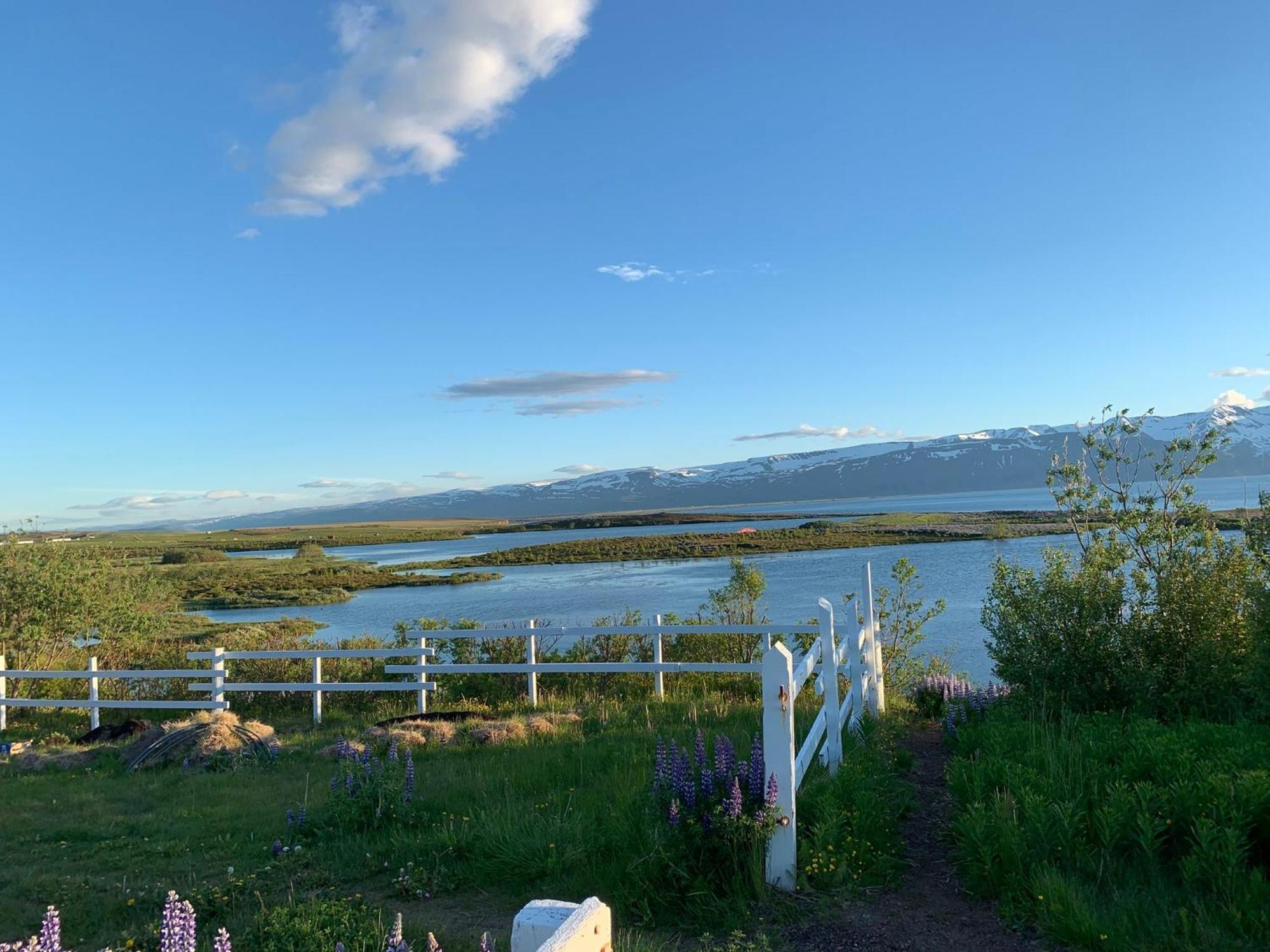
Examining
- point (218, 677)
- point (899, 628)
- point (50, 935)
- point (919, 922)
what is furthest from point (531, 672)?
point (50, 935)

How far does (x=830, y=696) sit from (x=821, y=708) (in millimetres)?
726

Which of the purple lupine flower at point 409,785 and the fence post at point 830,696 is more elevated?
the fence post at point 830,696

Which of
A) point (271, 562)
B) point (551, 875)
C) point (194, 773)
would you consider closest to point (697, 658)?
point (194, 773)

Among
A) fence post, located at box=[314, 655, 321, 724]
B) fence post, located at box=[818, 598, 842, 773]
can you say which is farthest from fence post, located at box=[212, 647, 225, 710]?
fence post, located at box=[818, 598, 842, 773]

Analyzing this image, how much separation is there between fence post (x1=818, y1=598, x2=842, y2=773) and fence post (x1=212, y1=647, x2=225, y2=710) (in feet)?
28.0

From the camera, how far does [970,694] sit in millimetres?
8758

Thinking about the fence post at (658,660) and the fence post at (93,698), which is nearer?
the fence post at (658,660)

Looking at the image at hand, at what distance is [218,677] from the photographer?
11.6 meters

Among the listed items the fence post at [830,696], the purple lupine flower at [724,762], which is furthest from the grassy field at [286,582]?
the purple lupine flower at [724,762]

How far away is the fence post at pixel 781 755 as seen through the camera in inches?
182

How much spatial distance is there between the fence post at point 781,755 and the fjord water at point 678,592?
9602 mm

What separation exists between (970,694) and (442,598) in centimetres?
3709

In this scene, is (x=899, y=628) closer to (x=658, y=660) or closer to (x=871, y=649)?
(x=658, y=660)

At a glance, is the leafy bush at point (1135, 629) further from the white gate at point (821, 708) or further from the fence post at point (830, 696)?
the fence post at point (830, 696)
